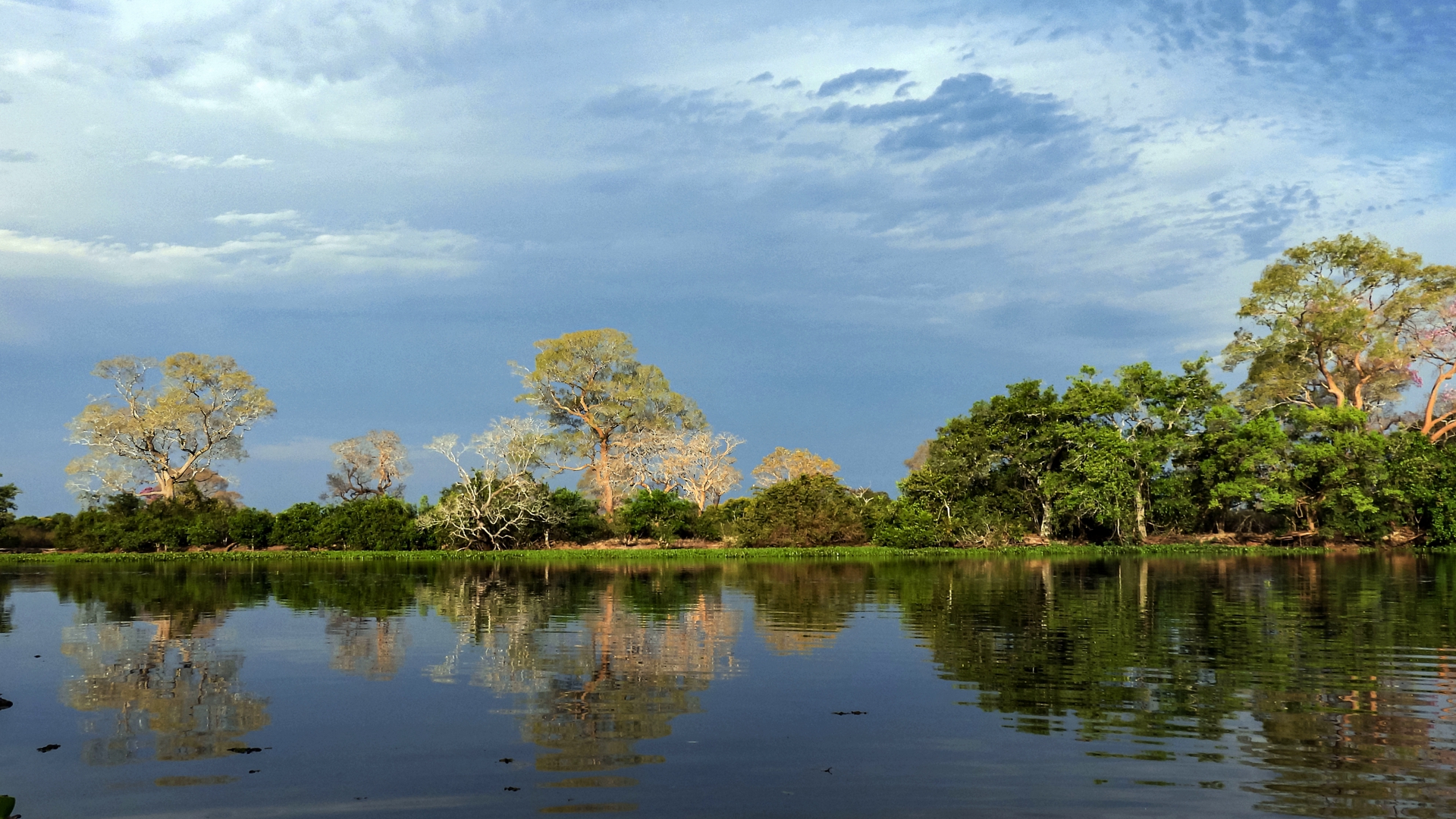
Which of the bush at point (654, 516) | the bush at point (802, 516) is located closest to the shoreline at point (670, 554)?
the bush at point (654, 516)

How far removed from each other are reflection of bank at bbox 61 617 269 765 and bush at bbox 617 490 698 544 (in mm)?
31502

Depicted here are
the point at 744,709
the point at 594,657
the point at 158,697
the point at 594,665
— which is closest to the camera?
the point at 744,709

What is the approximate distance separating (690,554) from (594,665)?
30380 millimetres

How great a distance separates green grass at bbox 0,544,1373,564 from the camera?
39.4 metres

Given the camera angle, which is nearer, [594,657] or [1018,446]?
[594,657]

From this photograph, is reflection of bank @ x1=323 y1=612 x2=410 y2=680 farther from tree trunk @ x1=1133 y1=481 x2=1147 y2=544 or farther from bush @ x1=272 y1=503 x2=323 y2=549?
tree trunk @ x1=1133 y1=481 x2=1147 y2=544

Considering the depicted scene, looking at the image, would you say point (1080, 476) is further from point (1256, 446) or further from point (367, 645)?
point (367, 645)

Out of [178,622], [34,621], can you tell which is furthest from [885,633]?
[34,621]

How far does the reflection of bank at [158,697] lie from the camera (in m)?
7.93

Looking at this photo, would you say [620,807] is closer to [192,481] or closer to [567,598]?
[567,598]

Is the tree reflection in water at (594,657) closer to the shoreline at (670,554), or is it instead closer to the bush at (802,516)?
the shoreline at (670,554)

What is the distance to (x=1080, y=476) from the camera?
41750mm

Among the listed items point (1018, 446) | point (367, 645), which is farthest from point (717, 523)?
point (367, 645)

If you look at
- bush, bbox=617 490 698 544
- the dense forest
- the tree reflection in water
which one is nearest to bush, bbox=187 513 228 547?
the dense forest
